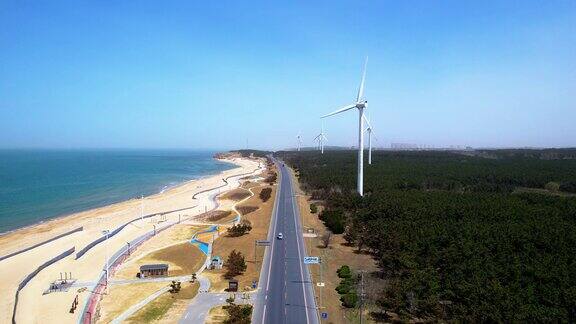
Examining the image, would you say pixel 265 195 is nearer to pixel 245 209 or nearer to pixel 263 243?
pixel 245 209

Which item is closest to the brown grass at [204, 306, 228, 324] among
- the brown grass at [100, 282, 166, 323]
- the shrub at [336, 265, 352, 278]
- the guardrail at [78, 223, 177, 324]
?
the brown grass at [100, 282, 166, 323]

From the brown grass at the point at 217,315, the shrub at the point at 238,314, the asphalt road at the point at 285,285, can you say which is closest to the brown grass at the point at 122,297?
the brown grass at the point at 217,315

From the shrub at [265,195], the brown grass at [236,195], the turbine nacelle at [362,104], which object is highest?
the turbine nacelle at [362,104]

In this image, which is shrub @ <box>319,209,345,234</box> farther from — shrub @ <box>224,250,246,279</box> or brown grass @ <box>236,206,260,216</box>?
shrub @ <box>224,250,246,279</box>

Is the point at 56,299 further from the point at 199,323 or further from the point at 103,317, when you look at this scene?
the point at 199,323

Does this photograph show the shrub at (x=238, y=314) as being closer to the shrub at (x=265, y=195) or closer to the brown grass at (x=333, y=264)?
the brown grass at (x=333, y=264)

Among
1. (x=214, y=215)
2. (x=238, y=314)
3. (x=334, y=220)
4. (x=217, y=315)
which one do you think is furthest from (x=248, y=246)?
(x=214, y=215)

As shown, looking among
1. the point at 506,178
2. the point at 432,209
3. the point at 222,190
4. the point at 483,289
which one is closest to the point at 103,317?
the point at 483,289
